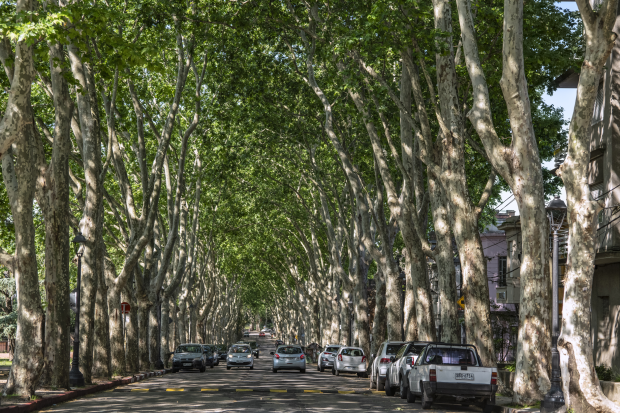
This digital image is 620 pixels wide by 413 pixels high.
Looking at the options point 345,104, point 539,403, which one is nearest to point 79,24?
point 539,403

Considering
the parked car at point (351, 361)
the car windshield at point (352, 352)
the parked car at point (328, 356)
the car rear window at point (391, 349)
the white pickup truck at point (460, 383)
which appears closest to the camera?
the white pickup truck at point (460, 383)

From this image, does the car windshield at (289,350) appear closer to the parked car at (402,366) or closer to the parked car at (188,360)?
the parked car at (188,360)

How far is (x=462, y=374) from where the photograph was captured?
15648 millimetres

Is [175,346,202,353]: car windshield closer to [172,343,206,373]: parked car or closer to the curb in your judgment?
[172,343,206,373]: parked car

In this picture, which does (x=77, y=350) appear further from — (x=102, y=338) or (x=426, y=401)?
(x=426, y=401)

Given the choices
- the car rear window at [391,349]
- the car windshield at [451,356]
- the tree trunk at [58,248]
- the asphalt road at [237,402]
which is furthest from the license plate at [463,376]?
the tree trunk at [58,248]

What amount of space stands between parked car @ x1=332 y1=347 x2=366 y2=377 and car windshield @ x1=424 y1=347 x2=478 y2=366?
50.8ft

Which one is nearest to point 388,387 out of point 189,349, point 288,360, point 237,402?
point 237,402

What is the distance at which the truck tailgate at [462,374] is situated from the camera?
15562 mm

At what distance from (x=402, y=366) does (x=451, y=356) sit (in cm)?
258

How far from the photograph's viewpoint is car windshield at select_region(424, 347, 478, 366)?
1622 cm

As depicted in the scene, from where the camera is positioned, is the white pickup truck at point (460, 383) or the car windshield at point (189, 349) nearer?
the white pickup truck at point (460, 383)

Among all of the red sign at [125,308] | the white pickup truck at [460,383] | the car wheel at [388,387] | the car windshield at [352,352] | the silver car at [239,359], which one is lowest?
the silver car at [239,359]

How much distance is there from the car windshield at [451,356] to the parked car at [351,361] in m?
15.5
